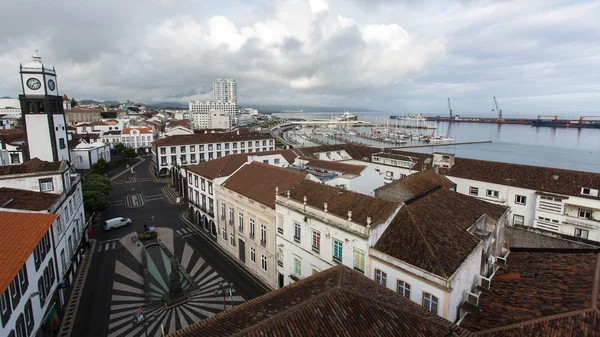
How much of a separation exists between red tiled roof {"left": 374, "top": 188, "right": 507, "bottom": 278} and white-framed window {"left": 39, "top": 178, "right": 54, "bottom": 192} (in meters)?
27.7

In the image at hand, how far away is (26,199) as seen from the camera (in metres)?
24.7

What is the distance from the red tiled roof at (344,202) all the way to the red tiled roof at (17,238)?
622 inches

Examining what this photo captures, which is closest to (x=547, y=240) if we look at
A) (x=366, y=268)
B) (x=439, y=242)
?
(x=439, y=242)

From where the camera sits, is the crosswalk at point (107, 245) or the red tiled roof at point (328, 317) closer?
the red tiled roof at point (328, 317)

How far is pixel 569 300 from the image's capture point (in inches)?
586

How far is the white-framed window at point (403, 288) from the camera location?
17.3m

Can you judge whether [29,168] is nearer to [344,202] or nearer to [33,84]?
[33,84]

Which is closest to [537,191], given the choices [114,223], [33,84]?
[114,223]

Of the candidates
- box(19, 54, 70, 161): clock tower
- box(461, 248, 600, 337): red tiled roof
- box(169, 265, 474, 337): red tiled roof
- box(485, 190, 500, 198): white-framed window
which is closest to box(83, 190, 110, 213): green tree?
box(19, 54, 70, 161): clock tower

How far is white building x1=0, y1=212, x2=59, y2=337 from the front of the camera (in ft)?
49.2

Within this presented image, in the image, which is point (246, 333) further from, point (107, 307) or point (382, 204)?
point (107, 307)

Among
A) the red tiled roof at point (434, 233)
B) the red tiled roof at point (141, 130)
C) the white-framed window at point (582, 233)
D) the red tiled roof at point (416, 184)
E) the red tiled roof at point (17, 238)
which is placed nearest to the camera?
the red tiled roof at point (17, 238)

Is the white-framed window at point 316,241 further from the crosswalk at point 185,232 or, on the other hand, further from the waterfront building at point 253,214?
the crosswalk at point 185,232

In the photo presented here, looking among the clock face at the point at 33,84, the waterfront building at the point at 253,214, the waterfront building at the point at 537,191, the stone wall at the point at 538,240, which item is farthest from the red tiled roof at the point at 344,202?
the clock face at the point at 33,84
